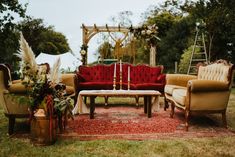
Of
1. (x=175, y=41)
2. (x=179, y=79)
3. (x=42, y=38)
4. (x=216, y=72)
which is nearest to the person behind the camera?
(x=216, y=72)

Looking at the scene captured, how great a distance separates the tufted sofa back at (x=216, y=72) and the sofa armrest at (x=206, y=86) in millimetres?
105

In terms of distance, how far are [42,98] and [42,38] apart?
16.0 metres

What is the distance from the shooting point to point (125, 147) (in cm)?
347

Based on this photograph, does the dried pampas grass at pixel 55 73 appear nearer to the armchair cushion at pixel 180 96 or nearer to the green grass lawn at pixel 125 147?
the green grass lawn at pixel 125 147

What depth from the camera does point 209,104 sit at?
4.36 meters

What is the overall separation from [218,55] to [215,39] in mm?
609

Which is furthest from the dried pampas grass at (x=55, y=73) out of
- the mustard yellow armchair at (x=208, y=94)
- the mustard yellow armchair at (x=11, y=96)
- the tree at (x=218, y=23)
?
the tree at (x=218, y=23)

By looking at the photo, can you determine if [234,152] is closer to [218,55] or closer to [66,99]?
[66,99]

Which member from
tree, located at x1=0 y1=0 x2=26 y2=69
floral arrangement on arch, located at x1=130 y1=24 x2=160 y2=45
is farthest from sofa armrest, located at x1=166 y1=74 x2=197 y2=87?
tree, located at x1=0 y1=0 x2=26 y2=69

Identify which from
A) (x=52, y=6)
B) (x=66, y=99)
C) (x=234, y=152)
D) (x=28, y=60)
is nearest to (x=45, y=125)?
(x=66, y=99)

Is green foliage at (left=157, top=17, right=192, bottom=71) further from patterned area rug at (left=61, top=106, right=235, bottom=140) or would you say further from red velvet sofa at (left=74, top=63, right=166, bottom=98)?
patterned area rug at (left=61, top=106, right=235, bottom=140)

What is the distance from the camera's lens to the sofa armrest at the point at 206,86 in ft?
13.9

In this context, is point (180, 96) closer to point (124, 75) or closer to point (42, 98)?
point (42, 98)

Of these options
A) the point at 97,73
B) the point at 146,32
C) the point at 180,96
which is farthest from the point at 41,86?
the point at 146,32
